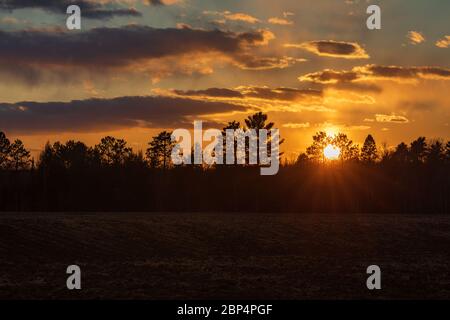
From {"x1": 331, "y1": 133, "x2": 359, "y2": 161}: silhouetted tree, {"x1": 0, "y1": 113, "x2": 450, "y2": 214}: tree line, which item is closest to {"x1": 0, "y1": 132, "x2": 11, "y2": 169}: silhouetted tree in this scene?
{"x1": 0, "y1": 113, "x2": 450, "y2": 214}: tree line

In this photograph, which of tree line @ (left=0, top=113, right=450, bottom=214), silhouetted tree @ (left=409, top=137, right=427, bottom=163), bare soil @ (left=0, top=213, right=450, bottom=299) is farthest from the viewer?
silhouetted tree @ (left=409, top=137, right=427, bottom=163)

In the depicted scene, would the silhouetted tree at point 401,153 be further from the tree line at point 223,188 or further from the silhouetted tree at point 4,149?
the silhouetted tree at point 4,149

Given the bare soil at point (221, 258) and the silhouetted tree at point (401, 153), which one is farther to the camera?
the silhouetted tree at point (401, 153)

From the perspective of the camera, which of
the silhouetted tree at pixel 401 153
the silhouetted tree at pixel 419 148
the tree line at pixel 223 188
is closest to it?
the tree line at pixel 223 188

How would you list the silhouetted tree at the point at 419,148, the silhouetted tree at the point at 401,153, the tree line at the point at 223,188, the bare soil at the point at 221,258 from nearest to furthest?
the bare soil at the point at 221,258
the tree line at the point at 223,188
the silhouetted tree at the point at 401,153
the silhouetted tree at the point at 419,148

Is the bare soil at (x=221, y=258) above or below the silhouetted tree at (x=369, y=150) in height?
below

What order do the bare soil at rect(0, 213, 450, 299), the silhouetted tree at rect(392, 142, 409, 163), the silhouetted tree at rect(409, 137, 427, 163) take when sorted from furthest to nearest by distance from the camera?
the silhouetted tree at rect(409, 137, 427, 163)
the silhouetted tree at rect(392, 142, 409, 163)
the bare soil at rect(0, 213, 450, 299)

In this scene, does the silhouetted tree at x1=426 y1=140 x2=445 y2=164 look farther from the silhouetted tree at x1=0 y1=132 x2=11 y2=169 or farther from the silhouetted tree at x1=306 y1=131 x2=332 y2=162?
the silhouetted tree at x1=0 y1=132 x2=11 y2=169

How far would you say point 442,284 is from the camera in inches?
968

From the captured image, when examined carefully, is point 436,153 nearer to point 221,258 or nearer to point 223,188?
point 223,188

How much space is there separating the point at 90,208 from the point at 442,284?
67.5 meters

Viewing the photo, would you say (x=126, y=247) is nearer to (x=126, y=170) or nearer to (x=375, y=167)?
(x=126, y=170)

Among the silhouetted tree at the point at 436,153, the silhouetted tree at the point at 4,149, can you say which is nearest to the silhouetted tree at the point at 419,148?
the silhouetted tree at the point at 436,153
